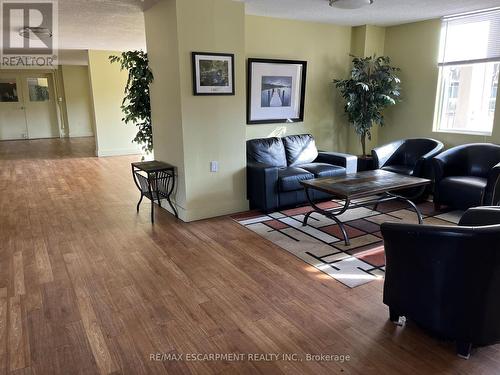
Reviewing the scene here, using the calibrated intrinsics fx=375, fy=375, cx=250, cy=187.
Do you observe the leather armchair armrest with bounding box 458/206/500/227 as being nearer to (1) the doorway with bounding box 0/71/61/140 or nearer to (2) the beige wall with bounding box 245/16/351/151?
(2) the beige wall with bounding box 245/16/351/151

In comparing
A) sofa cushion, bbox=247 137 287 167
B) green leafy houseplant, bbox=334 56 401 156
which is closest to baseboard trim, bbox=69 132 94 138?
sofa cushion, bbox=247 137 287 167

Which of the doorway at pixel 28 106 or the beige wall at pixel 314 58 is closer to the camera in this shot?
the beige wall at pixel 314 58

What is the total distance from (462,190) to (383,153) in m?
1.18

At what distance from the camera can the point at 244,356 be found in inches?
80.7

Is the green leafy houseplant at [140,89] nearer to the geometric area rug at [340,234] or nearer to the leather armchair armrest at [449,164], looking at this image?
the geometric area rug at [340,234]

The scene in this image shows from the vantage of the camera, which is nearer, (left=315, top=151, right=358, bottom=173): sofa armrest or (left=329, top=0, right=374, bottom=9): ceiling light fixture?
(left=329, top=0, right=374, bottom=9): ceiling light fixture

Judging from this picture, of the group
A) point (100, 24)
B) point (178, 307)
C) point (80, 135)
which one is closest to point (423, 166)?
point (178, 307)

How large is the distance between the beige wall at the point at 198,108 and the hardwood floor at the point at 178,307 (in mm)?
352

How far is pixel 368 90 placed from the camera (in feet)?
17.1

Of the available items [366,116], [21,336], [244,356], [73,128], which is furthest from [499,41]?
[73,128]

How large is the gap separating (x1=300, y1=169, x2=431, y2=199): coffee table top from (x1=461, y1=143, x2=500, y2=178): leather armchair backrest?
1.02 m

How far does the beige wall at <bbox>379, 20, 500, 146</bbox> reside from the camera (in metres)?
5.13

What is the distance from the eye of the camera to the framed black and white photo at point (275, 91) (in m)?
4.95

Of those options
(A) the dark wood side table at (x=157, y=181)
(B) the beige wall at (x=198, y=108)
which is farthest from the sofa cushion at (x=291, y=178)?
(A) the dark wood side table at (x=157, y=181)
